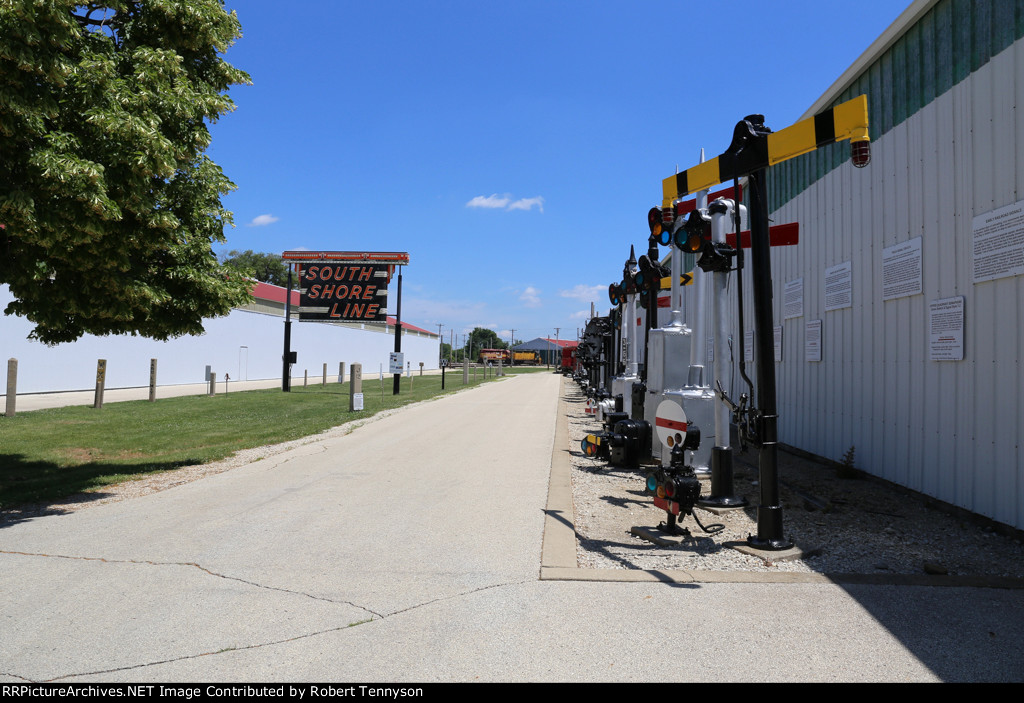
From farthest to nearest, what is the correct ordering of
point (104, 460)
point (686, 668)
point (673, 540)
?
point (104, 460) → point (673, 540) → point (686, 668)

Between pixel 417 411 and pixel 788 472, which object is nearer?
pixel 788 472

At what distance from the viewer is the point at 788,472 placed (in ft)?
31.7

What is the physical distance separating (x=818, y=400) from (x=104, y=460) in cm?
1138

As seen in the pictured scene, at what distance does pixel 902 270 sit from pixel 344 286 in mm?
24043

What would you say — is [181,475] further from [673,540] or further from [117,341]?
[117,341]

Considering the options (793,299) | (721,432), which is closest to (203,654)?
(721,432)

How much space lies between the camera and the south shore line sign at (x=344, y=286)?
28.7 m

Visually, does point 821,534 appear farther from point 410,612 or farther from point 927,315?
point 410,612

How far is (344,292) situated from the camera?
28750 mm

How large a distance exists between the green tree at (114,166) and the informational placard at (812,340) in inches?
338

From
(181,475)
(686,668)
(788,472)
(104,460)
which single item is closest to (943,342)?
(788,472)

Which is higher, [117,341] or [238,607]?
[117,341]

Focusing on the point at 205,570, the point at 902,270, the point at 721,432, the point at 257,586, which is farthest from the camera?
the point at 902,270

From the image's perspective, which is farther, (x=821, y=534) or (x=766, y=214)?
(x=821, y=534)
